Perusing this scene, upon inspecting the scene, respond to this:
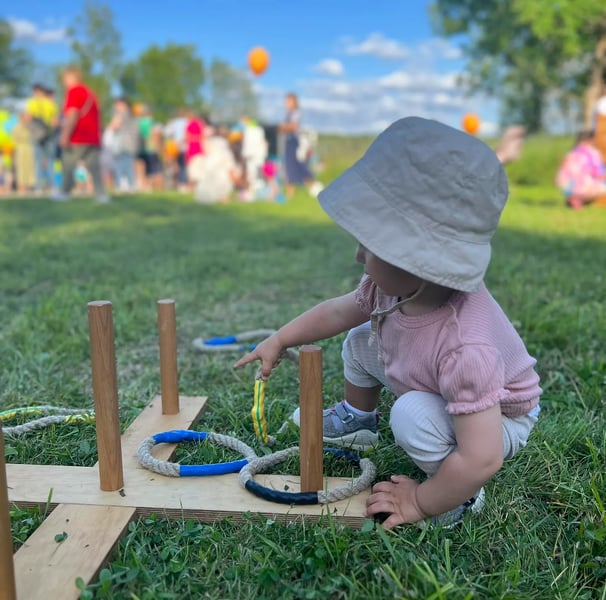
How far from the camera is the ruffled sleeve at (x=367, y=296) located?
166 centimetres

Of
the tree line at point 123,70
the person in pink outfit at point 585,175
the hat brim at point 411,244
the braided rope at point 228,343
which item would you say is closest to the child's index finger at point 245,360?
the hat brim at point 411,244

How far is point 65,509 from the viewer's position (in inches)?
58.2

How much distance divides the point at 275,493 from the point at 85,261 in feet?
11.6

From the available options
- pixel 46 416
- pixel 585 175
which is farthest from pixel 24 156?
pixel 46 416

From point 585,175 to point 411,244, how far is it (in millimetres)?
8461

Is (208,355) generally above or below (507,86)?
below

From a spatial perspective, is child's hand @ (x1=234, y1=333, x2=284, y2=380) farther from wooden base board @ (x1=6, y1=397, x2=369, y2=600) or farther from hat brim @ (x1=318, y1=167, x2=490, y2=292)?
hat brim @ (x1=318, y1=167, x2=490, y2=292)

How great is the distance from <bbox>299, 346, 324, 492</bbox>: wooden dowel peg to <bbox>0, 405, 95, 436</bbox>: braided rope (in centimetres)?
77

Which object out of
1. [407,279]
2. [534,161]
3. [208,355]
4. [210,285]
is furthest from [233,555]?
[534,161]

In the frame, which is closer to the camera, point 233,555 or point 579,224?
point 233,555

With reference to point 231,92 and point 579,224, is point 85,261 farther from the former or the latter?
point 231,92

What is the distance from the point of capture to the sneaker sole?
180 cm

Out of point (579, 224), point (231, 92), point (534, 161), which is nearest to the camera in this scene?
point (579, 224)

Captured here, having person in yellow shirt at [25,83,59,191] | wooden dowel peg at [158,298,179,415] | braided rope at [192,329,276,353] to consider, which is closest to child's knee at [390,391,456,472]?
wooden dowel peg at [158,298,179,415]
